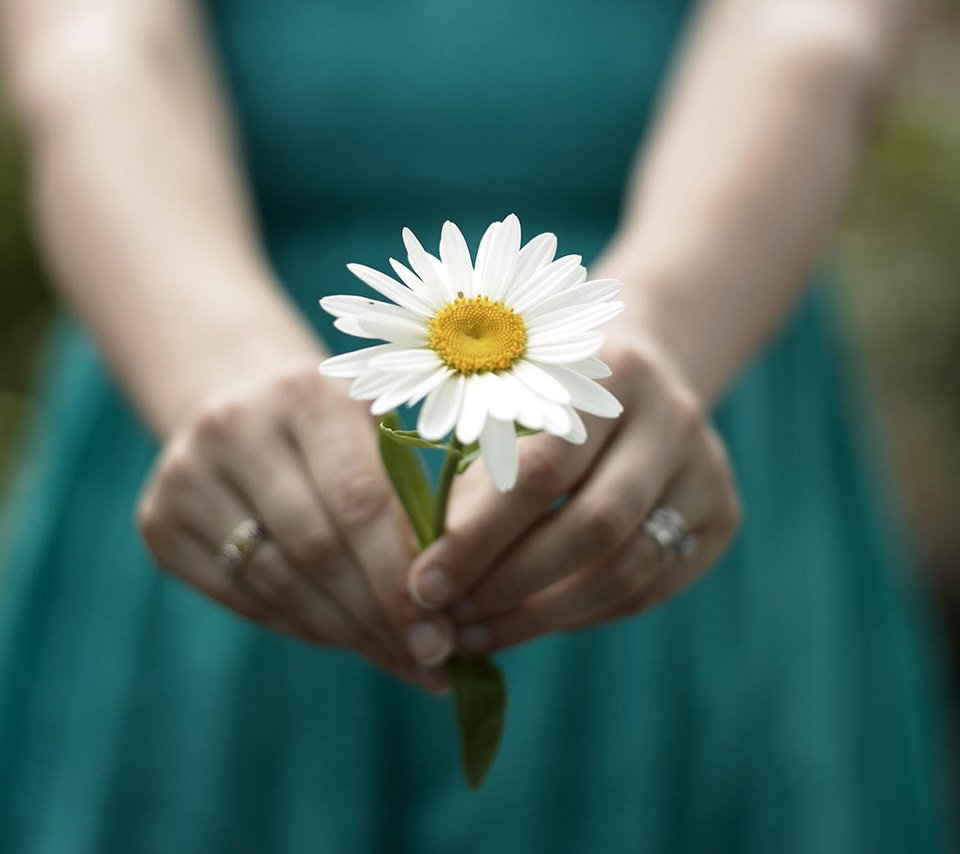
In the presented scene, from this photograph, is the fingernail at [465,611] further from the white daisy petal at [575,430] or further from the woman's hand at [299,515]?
the white daisy petal at [575,430]

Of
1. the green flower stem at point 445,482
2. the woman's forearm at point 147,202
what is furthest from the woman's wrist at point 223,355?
the green flower stem at point 445,482

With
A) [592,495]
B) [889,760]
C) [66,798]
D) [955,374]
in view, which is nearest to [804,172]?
[592,495]

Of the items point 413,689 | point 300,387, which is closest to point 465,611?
point 300,387

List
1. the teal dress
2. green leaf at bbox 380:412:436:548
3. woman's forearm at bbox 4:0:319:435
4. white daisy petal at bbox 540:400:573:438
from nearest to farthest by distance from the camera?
white daisy petal at bbox 540:400:573:438, green leaf at bbox 380:412:436:548, woman's forearm at bbox 4:0:319:435, the teal dress

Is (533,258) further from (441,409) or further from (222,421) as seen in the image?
(222,421)

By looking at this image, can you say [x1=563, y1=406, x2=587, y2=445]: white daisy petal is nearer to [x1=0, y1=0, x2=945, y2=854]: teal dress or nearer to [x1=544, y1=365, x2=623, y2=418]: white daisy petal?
[x1=544, y1=365, x2=623, y2=418]: white daisy petal

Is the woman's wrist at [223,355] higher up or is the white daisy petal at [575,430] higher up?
the woman's wrist at [223,355]

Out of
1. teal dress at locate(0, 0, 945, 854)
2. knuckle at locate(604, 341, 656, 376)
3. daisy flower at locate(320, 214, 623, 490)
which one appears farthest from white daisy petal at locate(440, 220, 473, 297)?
teal dress at locate(0, 0, 945, 854)
